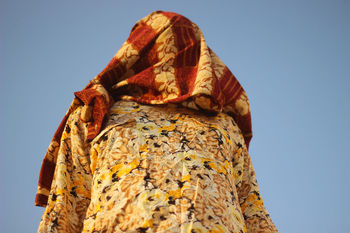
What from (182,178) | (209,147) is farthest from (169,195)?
(209,147)

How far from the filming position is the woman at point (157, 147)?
1017 mm

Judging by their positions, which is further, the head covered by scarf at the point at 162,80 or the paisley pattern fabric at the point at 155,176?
the head covered by scarf at the point at 162,80

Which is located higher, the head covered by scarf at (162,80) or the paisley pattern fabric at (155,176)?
the head covered by scarf at (162,80)

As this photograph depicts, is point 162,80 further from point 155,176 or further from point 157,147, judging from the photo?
point 155,176

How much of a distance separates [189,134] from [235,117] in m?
0.27

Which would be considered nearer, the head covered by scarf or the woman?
the woman

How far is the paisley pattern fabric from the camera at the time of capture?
39.3 inches

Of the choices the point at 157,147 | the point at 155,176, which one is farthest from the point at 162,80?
the point at 155,176

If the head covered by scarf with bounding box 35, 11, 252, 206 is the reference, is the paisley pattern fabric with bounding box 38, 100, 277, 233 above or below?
below

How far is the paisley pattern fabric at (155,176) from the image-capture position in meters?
1.00

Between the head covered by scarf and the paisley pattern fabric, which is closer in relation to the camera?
the paisley pattern fabric

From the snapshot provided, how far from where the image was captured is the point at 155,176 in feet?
3.49

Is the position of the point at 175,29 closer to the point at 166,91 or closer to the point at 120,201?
the point at 166,91

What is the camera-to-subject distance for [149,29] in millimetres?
1437
